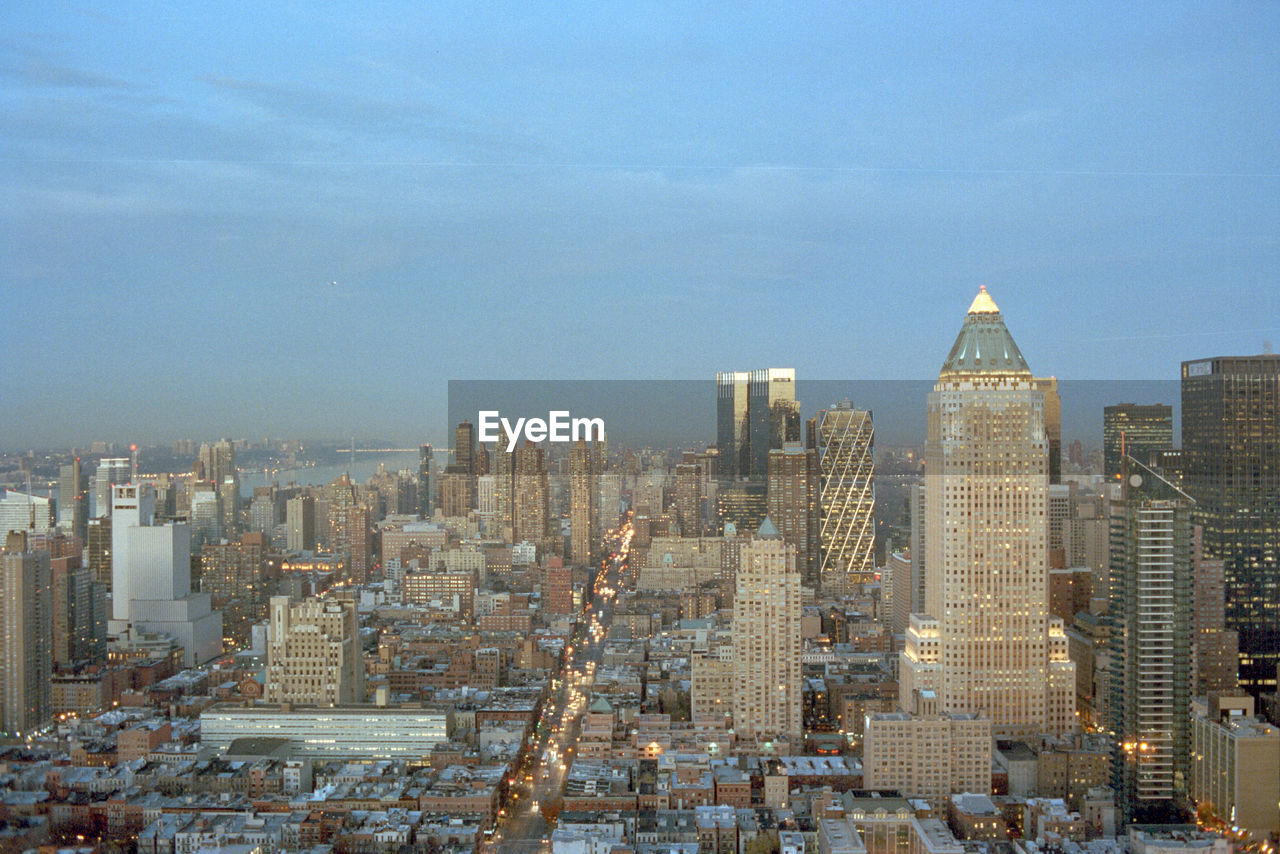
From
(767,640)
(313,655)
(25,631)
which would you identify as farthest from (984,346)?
(25,631)

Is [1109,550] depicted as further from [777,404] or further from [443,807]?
[443,807]

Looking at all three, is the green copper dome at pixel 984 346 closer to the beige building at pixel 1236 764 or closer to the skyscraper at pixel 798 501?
the skyscraper at pixel 798 501

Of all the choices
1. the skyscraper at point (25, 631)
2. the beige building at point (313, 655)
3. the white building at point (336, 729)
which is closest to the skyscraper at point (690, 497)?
the white building at point (336, 729)

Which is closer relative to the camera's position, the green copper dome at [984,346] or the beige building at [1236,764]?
the green copper dome at [984,346]

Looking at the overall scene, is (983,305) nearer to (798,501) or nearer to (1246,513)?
(1246,513)

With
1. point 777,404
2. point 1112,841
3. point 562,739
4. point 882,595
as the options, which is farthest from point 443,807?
point 882,595

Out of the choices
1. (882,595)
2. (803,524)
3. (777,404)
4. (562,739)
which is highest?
(777,404)
